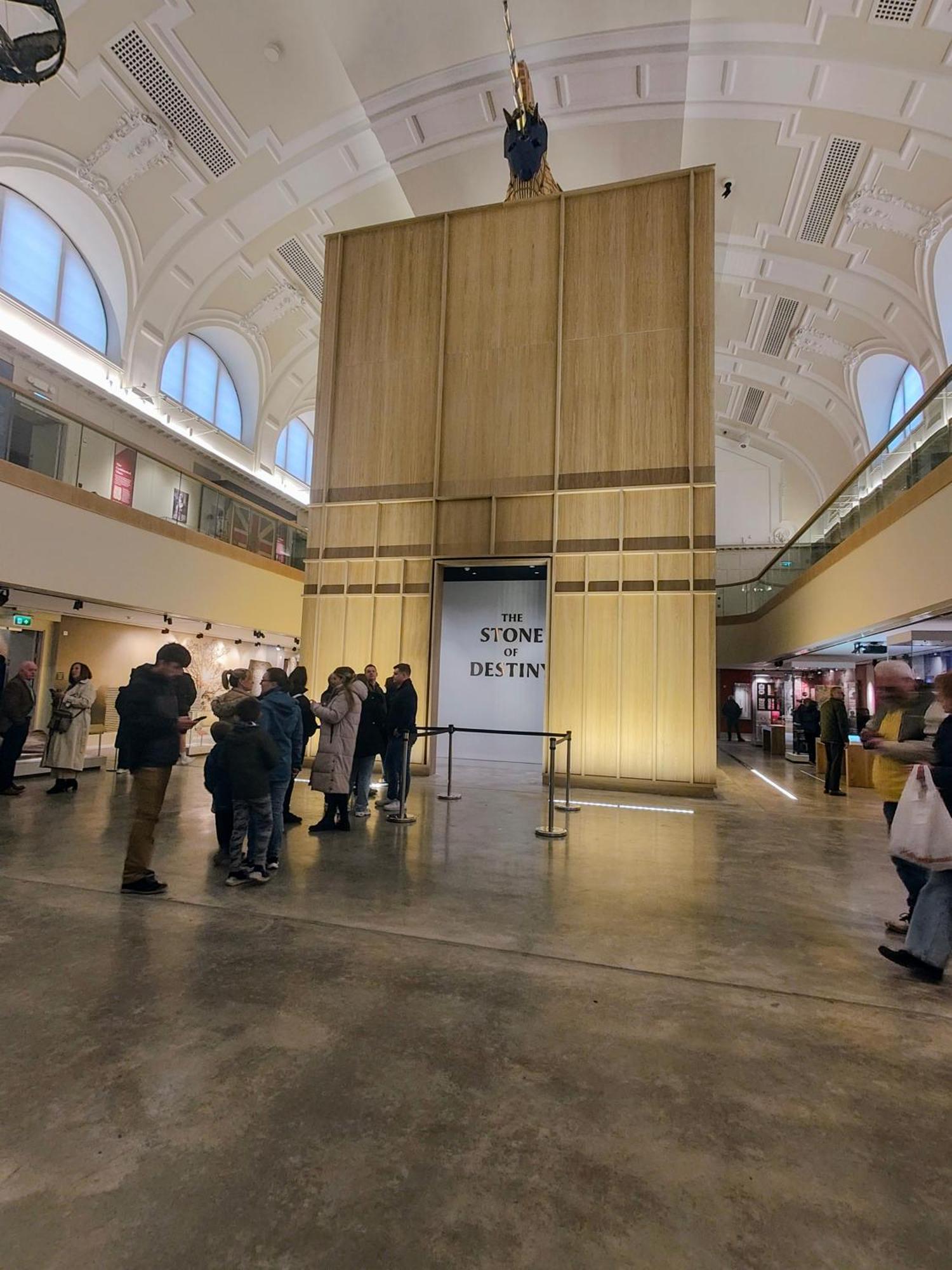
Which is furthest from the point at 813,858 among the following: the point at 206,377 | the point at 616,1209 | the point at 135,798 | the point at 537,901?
the point at 206,377

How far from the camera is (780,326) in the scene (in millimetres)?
17922

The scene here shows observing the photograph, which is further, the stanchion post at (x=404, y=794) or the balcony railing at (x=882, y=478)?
the balcony railing at (x=882, y=478)

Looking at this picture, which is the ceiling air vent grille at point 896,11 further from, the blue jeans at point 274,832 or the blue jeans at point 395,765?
the blue jeans at point 274,832

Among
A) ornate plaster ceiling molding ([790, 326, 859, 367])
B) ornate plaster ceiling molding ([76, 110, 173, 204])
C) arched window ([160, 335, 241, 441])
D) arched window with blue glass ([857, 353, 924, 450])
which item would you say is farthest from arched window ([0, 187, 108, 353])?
arched window with blue glass ([857, 353, 924, 450])

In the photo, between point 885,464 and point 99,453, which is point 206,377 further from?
point 885,464

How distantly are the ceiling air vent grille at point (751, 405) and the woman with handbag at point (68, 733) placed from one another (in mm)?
21218

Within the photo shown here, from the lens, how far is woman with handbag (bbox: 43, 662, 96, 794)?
7453mm

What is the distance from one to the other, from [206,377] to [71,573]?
1245 cm

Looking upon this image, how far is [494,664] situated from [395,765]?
4550 mm

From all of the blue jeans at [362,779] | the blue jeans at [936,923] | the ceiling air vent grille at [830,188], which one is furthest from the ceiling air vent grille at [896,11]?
the blue jeans at [362,779]

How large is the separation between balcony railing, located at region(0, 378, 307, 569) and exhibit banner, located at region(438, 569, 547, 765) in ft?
14.4

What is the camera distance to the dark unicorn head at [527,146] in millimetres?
11031

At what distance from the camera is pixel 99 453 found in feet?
30.3

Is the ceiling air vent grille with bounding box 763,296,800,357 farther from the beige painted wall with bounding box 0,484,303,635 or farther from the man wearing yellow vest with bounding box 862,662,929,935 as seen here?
the man wearing yellow vest with bounding box 862,662,929,935
